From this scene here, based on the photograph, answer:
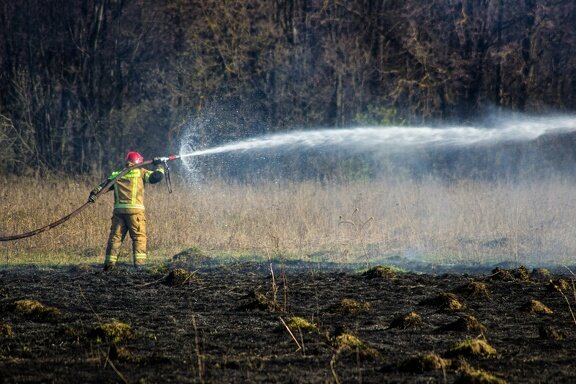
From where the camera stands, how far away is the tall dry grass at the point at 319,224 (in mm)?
15344

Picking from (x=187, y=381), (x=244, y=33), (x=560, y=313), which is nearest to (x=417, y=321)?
(x=560, y=313)

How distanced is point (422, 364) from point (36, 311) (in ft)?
12.8

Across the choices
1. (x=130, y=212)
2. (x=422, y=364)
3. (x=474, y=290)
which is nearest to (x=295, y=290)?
(x=474, y=290)

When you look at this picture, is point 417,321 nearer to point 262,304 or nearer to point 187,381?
point 262,304

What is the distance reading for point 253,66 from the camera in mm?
29297

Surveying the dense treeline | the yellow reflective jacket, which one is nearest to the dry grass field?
the yellow reflective jacket

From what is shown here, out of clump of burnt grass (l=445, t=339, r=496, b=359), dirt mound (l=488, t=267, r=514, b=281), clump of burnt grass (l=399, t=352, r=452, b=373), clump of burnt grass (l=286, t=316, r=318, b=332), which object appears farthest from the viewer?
dirt mound (l=488, t=267, r=514, b=281)

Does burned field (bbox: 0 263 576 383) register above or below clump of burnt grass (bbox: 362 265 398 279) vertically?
below

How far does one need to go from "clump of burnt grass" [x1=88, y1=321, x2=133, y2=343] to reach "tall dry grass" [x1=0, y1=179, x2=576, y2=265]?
6.94 m

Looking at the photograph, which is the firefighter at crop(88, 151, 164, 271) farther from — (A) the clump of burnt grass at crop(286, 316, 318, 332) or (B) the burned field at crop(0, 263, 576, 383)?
(A) the clump of burnt grass at crop(286, 316, 318, 332)

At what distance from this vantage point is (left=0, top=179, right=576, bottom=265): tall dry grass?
15.3m

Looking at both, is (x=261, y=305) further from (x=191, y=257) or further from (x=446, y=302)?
(x=191, y=257)

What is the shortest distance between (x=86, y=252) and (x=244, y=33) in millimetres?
14736

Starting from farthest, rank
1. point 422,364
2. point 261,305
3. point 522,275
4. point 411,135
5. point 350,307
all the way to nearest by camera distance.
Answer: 1. point 411,135
2. point 522,275
3. point 261,305
4. point 350,307
5. point 422,364
